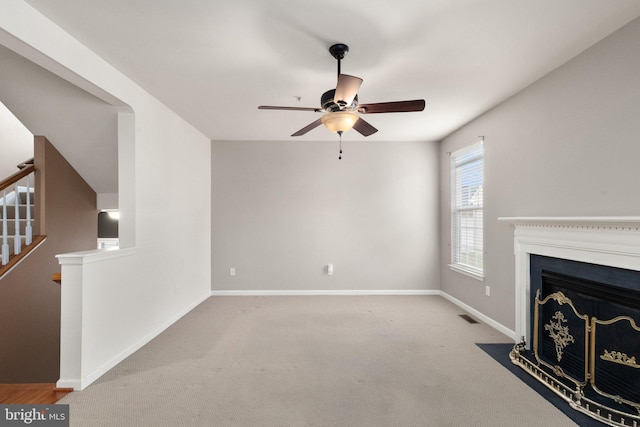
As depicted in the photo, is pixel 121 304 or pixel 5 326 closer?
pixel 121 304

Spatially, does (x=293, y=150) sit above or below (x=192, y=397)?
above

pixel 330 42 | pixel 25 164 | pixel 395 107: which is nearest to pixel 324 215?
pixel 395 107

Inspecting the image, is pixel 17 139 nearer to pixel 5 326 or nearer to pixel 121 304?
pixel 5 326

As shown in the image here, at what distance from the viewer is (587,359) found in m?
2.11

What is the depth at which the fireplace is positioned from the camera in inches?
76.4

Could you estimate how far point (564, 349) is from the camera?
7.97 feet

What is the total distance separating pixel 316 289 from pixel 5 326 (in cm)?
367

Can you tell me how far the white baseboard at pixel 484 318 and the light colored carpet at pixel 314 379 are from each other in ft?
0.30

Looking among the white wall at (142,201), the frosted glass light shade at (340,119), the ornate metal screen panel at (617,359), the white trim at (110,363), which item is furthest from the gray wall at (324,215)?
the ornate metal screen panel at (617,359)

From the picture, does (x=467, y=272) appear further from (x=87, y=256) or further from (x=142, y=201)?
(x=87, y=256)

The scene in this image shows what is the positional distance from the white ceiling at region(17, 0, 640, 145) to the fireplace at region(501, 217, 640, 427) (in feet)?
4.32

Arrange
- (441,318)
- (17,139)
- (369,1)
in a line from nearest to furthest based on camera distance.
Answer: (369,1) < (441,318) < (17,139)

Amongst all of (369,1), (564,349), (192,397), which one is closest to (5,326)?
(192,397)

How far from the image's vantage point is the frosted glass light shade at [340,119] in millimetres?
2240
